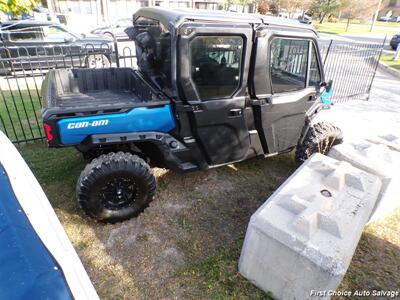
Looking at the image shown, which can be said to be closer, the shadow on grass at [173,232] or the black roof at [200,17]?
the shadow on grass at [173,232]

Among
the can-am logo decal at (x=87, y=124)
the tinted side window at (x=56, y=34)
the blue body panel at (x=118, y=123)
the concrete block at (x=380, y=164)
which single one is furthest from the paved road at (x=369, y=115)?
the tinted side window at (x=56, y=34)

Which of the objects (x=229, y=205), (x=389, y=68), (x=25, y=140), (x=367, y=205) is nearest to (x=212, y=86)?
(x=229, y=205)

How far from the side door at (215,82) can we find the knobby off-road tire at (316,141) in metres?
1.11

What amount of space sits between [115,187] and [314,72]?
2766mm

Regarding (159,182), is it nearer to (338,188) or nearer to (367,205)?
(338,188)

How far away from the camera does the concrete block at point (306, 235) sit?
2002 millimetres

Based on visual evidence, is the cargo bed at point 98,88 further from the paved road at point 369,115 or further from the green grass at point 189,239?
the paved road at point 369,115

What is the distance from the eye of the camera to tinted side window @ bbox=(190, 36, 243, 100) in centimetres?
270

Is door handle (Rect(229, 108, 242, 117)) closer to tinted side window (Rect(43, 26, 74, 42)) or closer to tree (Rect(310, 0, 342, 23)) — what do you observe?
tinted side window (Rect(43, 26, 74, 42))

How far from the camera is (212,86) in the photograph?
2.90m

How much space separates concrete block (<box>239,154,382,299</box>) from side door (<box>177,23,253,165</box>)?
906mm

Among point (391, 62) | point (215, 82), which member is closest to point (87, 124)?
point (215, 82)

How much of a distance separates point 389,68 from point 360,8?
2479 cm

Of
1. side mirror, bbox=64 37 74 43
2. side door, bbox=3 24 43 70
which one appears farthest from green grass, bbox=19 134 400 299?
side mirror, bbox=64 37 74 43
